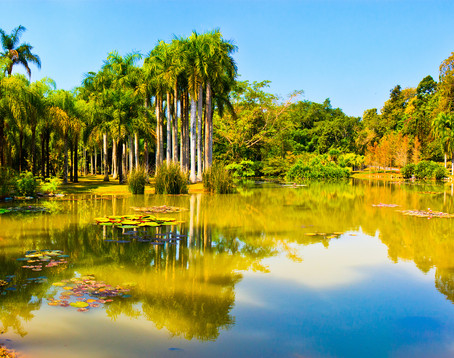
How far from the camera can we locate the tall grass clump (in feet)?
74.0

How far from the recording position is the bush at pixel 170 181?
2148cm

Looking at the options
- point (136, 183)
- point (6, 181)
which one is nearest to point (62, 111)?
point (136, 183)

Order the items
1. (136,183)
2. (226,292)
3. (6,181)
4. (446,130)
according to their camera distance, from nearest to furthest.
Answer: (226,292)
(6,181)
(136,183)
(446,130)

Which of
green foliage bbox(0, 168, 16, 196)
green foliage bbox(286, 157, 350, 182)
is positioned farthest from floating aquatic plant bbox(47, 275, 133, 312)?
green foliage bbox(286, 157, 350, 182)

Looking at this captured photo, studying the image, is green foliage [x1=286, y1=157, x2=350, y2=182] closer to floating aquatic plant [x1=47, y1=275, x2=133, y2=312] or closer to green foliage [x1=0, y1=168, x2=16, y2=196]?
green foliage [x1=0, y1=168, x2=16, y2=196]

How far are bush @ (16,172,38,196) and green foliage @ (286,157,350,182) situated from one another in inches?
1141

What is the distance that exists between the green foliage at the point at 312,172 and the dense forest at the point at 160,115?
10.7 ft

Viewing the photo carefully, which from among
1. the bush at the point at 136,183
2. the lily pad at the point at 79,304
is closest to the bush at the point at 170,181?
the bush at the point at 136,183

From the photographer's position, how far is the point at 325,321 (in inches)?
187

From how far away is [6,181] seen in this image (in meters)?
17.4

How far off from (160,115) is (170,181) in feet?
35.6

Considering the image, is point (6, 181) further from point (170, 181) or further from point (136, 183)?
point (170, 181)

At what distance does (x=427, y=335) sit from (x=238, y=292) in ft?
8.14

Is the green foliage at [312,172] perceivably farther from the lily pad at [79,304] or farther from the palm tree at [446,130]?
the lily pad at [79,304]
